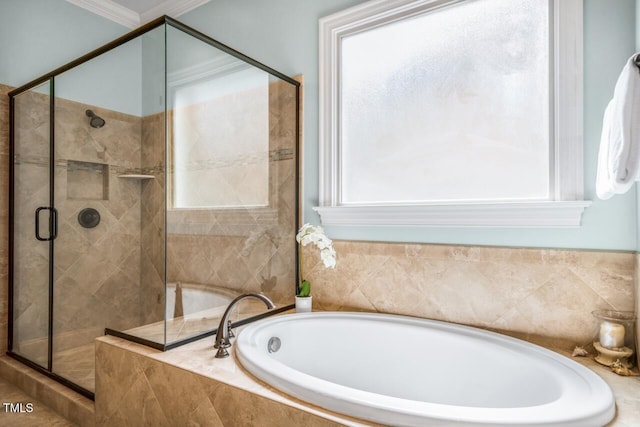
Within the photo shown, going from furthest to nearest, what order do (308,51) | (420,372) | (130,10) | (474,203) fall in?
(130,10) < (308,51) < (474,203) < (420,372)

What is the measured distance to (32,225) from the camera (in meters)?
2.25

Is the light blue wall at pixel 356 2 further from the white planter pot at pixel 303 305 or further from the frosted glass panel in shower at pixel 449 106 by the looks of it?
the white planter pot at pixel 303 305

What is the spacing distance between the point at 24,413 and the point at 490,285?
7.82 ft

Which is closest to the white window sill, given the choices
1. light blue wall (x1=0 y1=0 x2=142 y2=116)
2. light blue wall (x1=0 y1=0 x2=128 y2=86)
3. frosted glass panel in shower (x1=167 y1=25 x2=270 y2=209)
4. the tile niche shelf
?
frosted glass panel in shower (x1=167 y1=25 x2=270 y2=209)

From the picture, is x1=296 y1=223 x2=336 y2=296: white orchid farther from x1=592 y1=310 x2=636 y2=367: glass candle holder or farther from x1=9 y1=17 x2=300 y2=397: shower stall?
x1=592 y1=310 x2=636 y2=367: glass candle holder

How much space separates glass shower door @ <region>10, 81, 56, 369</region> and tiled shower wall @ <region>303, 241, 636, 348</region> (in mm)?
1621

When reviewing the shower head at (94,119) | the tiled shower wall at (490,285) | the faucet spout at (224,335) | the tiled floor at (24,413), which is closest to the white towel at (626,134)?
the tiled shower wall at (490,285)

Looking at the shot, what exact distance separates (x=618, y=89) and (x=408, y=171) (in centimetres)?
100

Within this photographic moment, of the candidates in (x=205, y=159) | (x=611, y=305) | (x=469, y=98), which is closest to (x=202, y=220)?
(x=205, y=159)

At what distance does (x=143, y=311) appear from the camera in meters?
1.70

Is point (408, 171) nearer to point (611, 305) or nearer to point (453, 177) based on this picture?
point (453, 177)

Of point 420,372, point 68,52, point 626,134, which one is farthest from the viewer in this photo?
point 68,52

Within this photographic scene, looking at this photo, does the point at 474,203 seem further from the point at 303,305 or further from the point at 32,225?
the point at 32,225

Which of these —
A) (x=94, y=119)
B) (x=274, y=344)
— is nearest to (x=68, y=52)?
(x=94, y=119)
